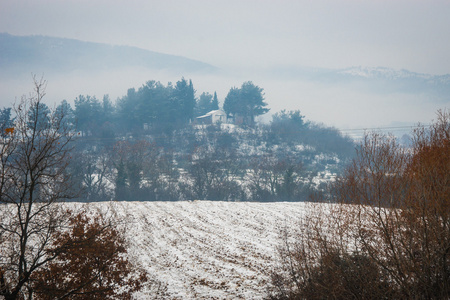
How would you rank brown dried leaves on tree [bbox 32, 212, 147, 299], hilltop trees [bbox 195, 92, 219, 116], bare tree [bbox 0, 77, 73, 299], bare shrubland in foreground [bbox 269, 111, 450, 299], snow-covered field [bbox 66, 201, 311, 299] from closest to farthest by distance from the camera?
bare shrubland in foreground [bbox 269, 111, 450, 299]
bare tree [bbox 0, 77, 73, 299]
brown dried leaves on tree [bbox 32, 212, 147, 299]
snow-covered field [bbox 66, 201, 311, 299]
hilltop trees [bbox 195, 92, 219, 116]

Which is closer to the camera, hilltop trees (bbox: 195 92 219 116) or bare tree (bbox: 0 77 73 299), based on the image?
bare tree (bbox: 0 77 73 299)

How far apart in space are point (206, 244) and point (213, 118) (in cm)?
9683

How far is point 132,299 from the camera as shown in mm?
17219

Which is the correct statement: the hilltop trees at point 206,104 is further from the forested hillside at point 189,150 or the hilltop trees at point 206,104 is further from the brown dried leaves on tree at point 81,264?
the brown dried leaves on tree at point 81,264

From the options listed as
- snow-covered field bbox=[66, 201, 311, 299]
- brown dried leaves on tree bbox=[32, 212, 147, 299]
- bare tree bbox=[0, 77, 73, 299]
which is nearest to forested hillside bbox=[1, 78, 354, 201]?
snow-covered field bbox=[66, 201, 311, 299]

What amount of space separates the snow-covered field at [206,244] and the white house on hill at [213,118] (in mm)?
79733

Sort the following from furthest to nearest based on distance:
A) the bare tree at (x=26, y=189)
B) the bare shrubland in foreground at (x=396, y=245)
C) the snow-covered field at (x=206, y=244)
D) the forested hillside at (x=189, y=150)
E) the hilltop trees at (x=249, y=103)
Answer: the hilltop trees at (x=249, y=103) → the forested hillside at (x=189, y=150) → the snow-covered field at (x=206, y=244) → the bare tree at (x=26, y=189) → the bare shrubland in foreground at (x=396, y=245)

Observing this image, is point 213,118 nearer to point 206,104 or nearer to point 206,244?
point 206,104

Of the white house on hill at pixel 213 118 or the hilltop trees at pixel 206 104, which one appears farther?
the hilltop trees at pixel 206 104

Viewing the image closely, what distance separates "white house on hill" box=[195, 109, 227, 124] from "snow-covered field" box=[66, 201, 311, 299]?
79733mm

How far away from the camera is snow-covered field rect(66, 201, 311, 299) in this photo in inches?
728

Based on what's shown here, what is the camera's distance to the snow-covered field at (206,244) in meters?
18.5

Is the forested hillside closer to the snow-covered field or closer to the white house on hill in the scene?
the white house on hill

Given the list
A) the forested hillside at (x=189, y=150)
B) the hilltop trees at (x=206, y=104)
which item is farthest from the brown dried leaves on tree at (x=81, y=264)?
the hilltop trees at (x=206, y=104)
